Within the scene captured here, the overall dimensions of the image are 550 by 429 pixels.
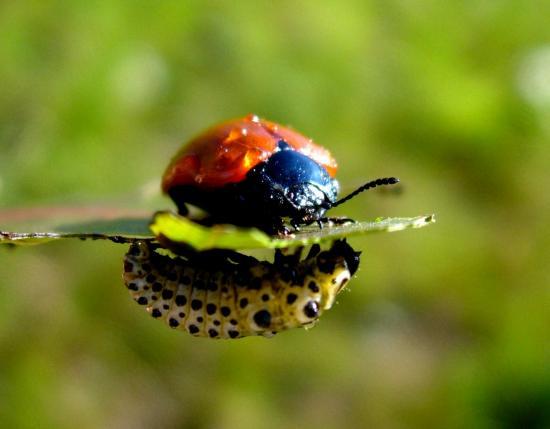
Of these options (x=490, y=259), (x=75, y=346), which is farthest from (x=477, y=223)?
(x=75, y=346)

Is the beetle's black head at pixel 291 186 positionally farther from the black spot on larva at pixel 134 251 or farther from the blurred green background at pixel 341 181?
the blurred green background at pixel 341 181

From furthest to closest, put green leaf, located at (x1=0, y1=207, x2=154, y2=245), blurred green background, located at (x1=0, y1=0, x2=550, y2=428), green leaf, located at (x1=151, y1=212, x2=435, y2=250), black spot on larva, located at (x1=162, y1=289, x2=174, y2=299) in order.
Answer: blurred green background, located at (x1=0, y1=0, x2=550, y2=428), black spot on larva, located at (x1=162, y1=289, x2=174, y2=299), green leaf, located at (x1=0, y1=207, x2=154, y2=245), green leaf, located at (x1=151, y1=212, x2=435, y2=250)

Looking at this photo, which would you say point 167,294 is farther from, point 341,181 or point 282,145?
point 341,181

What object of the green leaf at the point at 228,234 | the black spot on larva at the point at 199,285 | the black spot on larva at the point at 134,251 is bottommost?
the black spot on larva at the point at 199,285

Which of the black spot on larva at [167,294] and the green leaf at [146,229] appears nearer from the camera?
the green leaf at [146,229]

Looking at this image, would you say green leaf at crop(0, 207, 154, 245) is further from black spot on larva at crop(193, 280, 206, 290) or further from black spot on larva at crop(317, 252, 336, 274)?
black spot on larva at crop(317, 252, 336, 274)

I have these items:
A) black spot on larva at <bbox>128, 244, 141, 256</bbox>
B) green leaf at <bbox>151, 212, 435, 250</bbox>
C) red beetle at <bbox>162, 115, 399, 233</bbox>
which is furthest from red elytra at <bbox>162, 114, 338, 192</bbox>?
green leaf at <bbox>151, 212, 435, 250</bbox>

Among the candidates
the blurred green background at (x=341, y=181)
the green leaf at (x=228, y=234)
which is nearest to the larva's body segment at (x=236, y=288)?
the green leaf at (x=228, y=234)

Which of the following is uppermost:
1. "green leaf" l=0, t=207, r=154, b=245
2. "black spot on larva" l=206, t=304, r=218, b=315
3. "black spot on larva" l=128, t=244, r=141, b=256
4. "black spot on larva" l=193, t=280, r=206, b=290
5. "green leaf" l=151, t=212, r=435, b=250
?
"green leaf" l=151, t=212, r=435, b=250
